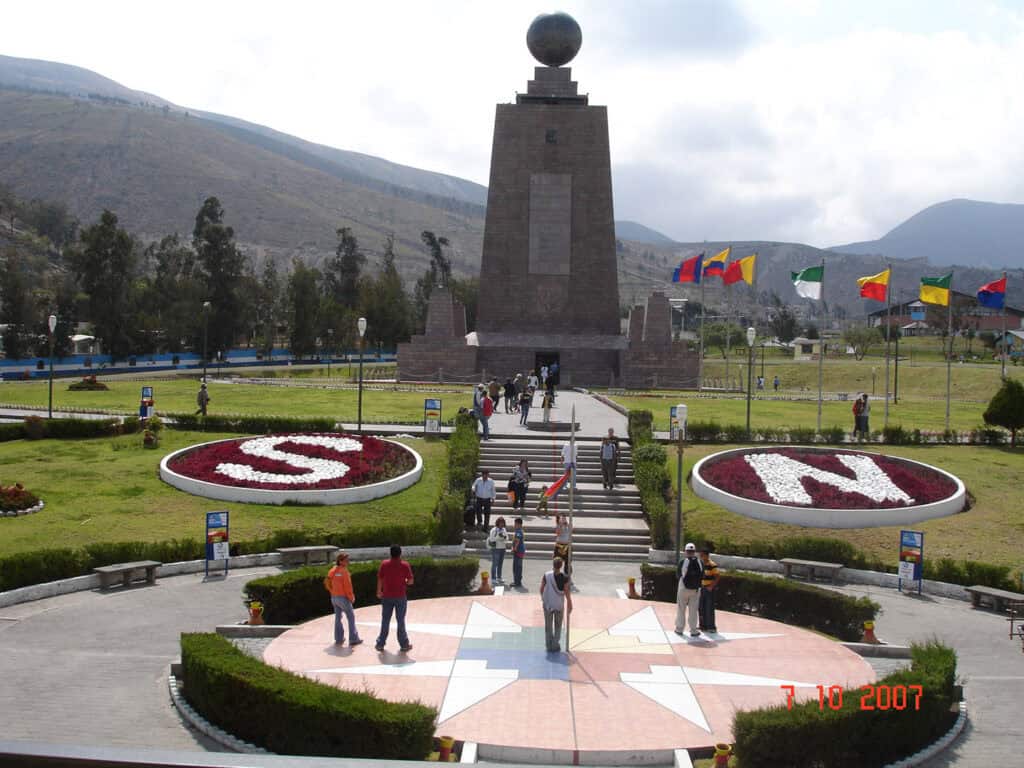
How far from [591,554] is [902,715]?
10353mm

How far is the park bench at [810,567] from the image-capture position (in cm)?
1791

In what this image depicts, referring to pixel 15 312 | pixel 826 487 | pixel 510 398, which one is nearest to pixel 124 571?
pixel 826 487

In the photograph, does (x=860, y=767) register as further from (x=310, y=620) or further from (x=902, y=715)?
(x=310, y=620)

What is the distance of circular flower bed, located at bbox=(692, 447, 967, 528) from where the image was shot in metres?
20.9

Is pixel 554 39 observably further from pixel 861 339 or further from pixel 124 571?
pixel 861 339

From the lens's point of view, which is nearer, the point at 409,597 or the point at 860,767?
the point at 860,767

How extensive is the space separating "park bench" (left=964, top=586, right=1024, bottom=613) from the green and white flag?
1574 centimetres

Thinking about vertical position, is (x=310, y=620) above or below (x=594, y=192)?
below

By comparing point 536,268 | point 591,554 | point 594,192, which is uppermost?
point 594,192

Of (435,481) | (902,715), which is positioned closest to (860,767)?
(902,715)

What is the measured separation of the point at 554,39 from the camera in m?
49.5

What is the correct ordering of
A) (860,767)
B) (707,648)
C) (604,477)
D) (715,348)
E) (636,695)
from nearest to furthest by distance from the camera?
(860,767) < (636,695) < (707,648) < (604,477) < (715,348)

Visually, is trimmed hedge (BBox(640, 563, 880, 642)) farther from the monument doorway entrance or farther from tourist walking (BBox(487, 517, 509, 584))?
Result: the monument doorway entrance

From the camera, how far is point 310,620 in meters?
14.4
